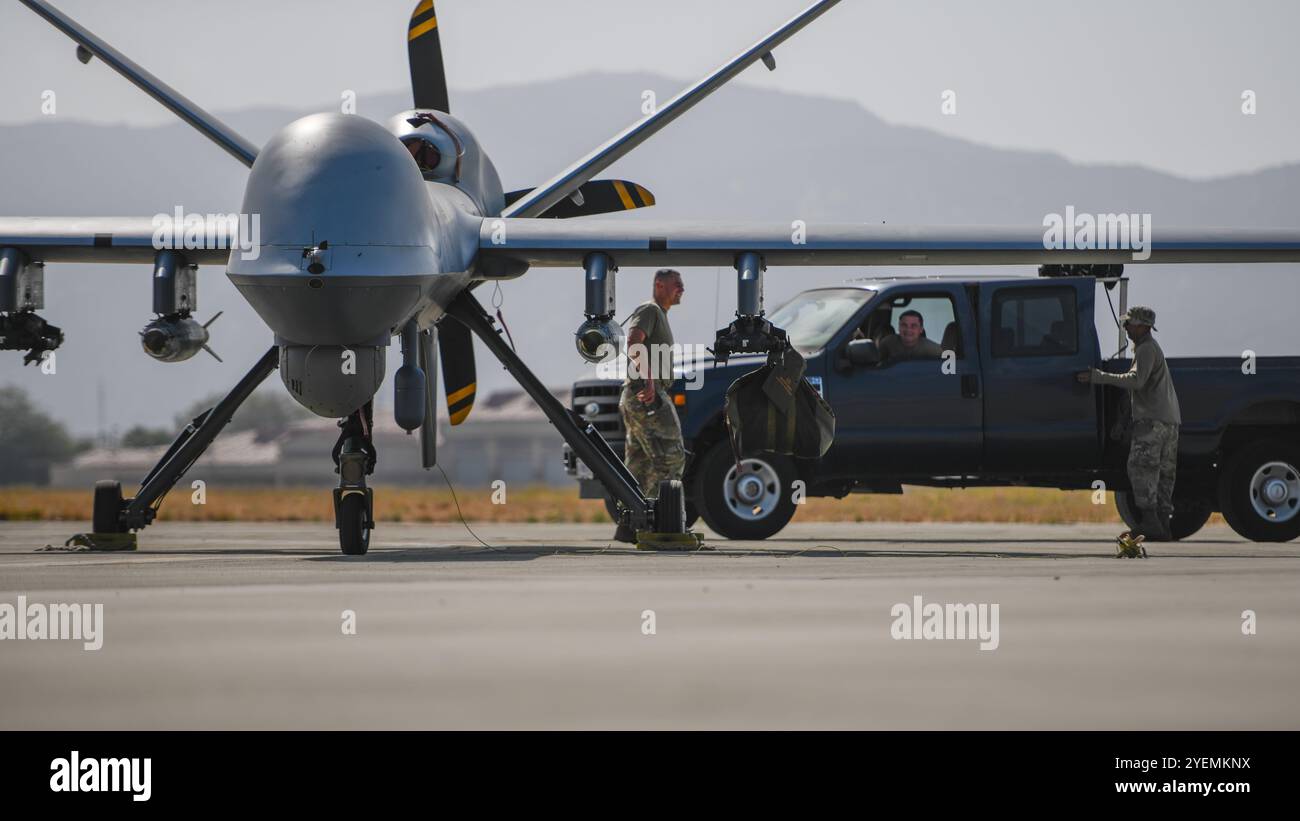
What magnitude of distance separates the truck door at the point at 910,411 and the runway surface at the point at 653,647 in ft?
11.9

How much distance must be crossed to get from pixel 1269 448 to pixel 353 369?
8593 millimetres

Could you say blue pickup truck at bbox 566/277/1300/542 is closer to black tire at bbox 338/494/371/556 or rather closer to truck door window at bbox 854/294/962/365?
truck door window at bbox 854/294/962/365

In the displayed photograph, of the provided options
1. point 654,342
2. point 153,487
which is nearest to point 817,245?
point 654,342

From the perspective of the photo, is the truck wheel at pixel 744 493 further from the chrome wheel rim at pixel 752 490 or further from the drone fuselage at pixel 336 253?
the drone fuselage at pixel 336 253

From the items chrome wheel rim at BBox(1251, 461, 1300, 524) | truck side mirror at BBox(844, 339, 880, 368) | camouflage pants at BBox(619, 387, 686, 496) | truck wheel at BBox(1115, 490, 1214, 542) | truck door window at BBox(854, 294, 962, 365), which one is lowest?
truck wheel at BBox(1115, 490, 1214, 542)

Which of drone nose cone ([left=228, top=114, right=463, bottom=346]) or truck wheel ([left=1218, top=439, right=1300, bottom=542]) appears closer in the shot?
drone nose cone ([left=228, top=114, right=463, bottom=346])

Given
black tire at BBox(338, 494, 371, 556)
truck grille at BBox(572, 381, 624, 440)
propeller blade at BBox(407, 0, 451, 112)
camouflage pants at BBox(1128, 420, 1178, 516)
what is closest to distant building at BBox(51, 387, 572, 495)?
propeller blade at BBox(407, 0, 451, 112)

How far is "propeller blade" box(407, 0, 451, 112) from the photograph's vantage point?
752 inches

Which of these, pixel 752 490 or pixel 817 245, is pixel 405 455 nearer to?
pixel 752 490

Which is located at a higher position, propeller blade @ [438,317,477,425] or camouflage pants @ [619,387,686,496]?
propeller blade @ [438,317,477,425]

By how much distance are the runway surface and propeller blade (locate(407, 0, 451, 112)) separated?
23.3 feet

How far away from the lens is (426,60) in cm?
1928

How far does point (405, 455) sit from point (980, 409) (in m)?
128

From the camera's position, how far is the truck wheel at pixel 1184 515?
18.5 meters
